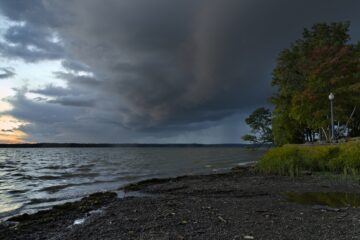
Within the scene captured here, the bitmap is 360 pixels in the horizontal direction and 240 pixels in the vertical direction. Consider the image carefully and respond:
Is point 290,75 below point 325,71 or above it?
above

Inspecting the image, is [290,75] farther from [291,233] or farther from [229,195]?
[291,233]

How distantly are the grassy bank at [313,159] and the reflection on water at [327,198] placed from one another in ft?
20.6

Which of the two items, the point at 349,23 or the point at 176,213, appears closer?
the point at 176,213

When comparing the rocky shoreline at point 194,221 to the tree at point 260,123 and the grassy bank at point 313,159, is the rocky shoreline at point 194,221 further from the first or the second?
the tree at point 260,123

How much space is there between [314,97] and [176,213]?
25255mm

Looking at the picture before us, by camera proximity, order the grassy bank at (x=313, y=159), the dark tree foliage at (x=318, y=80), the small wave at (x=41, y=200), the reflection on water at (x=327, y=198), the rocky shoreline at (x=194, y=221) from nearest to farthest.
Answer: the rocky shoreline at (x=194, y=221) → the reflection on water at (x=327, y=198) → the small wave at (x=41, y=200) → the grassy bank at (x=313, y=159) → the dark tree foliage at (x=318, y=80)

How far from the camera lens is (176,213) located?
8.01 metres

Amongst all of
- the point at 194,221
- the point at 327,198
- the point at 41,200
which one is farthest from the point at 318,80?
the point at 41,200

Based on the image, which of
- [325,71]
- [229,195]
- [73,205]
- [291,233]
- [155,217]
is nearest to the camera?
[291,233]

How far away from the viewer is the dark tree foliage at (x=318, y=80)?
27730mm

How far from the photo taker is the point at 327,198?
10180 mm

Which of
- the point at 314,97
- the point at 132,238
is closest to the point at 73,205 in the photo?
the point at 132,238

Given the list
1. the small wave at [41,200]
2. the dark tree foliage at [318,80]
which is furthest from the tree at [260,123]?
the small wave at [41,200]

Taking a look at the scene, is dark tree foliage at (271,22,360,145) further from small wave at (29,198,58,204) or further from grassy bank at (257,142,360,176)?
small wave at (29,198,58,204)
